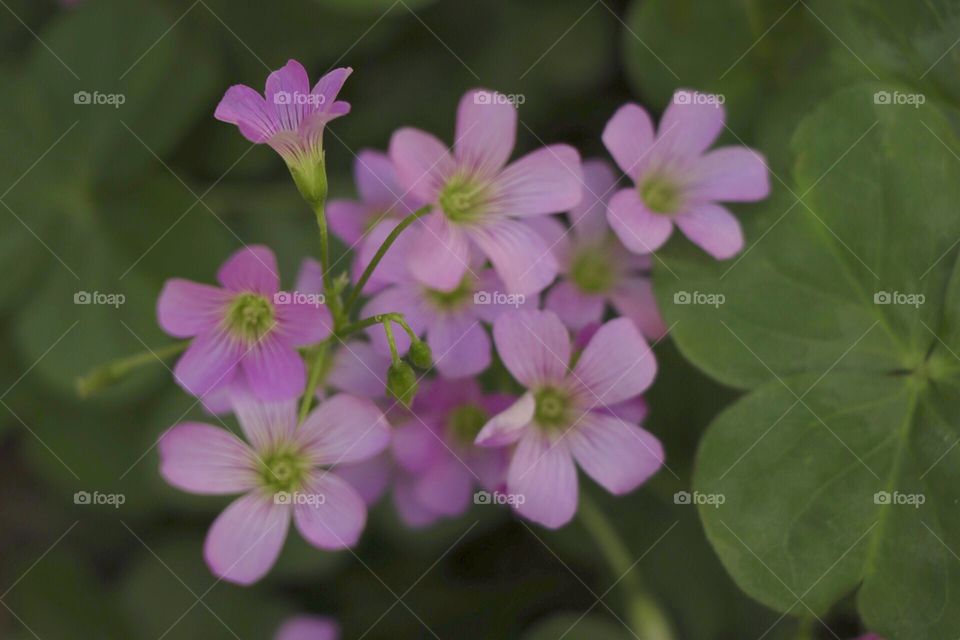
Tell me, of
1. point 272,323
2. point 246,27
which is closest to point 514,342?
point 272,323

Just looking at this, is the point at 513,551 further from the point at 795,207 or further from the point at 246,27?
the point at 246,27

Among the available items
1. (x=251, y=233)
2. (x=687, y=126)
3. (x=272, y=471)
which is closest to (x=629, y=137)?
(x=687, y=126)

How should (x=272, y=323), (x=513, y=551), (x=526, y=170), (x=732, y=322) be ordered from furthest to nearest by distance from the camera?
(x=513, y=551)
(x=732, y=322)
(x=526, y=170)
(x=272, y=323)

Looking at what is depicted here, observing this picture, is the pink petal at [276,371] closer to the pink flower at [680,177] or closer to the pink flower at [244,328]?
the pink flower at [244,328]

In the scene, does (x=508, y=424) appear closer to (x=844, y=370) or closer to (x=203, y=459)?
(x=203, y=459)

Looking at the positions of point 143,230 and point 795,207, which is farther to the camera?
point 143,230
